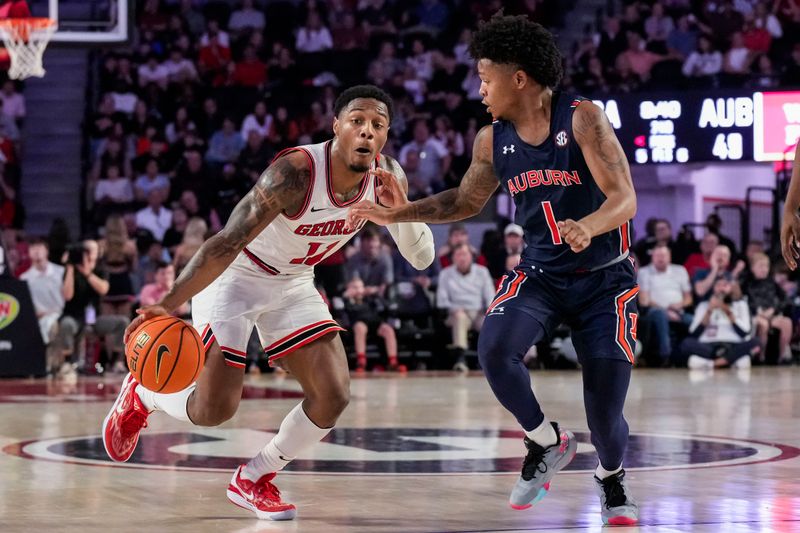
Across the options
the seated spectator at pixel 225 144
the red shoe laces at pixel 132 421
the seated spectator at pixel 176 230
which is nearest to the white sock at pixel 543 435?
the red shoe laces at pixel 132 421

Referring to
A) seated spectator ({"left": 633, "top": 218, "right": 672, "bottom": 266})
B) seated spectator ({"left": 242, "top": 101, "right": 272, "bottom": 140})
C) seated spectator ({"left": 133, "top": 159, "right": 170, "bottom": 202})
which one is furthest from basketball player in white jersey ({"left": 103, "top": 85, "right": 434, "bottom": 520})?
seated spectator ({"left": 242, "top": 101, "right": 272, "bottom": 140})

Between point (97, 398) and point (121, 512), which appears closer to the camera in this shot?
point (121, 512)

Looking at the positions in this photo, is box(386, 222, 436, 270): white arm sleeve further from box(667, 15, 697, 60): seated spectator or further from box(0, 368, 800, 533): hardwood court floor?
box(667, 15, 697, 60): seated spectator

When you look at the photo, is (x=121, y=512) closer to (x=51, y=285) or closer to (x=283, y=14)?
(x=51, y=285)

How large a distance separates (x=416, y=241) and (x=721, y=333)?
33.1 feet

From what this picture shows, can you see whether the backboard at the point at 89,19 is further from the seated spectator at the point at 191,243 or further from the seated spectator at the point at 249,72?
the seated spectator at the point at 249,72

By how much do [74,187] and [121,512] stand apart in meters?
15.1

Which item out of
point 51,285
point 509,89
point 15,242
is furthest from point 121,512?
point 15,242

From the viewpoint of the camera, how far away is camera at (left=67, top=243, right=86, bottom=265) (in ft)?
47.1

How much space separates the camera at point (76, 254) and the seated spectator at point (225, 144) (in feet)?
15.5

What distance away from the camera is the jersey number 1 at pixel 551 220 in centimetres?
545

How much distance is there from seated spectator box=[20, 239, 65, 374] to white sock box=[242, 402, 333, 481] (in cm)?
898

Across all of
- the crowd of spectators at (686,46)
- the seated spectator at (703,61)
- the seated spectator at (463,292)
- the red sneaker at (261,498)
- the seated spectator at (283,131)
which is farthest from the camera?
the seated spectator at (703,61)

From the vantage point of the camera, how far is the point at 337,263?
51.0 feet
